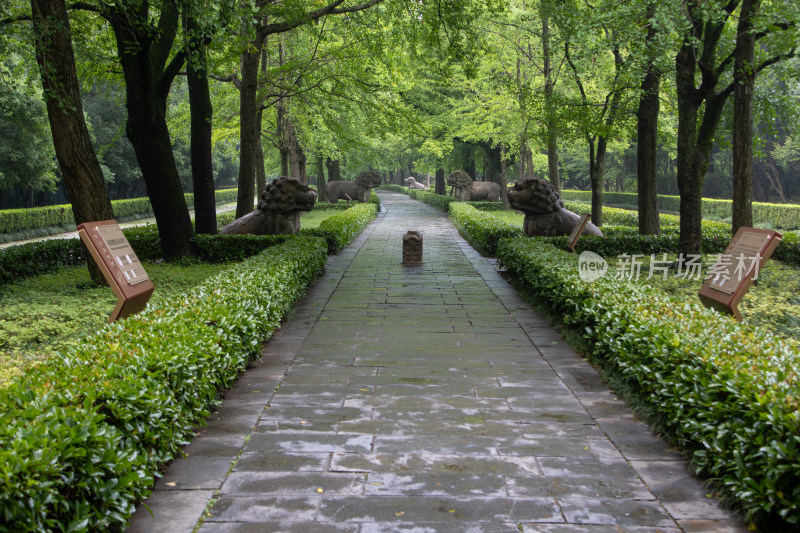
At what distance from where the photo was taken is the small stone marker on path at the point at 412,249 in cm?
1266

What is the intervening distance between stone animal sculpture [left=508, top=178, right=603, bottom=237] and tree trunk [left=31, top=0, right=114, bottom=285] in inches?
333

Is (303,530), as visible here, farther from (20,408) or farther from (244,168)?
(244,168)

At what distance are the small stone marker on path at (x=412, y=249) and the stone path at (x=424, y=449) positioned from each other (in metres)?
5.55

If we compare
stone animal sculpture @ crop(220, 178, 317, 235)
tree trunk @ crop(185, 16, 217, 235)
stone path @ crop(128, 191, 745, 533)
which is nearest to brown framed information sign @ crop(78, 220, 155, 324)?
stone path @ crop(128, 191, 745, 533)

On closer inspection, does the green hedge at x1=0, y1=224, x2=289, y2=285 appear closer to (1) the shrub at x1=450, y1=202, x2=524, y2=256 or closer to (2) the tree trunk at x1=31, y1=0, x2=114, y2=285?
(2) the tree trunk at x1=31, y1=0, x2=114, y2=285

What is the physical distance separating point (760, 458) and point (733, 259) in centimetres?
349

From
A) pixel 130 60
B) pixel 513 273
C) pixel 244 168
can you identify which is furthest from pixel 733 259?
pixel 244 168

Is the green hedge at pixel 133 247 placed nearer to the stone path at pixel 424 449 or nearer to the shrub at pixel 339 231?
the shrub at pixel 339 231

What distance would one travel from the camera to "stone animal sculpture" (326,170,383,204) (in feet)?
113

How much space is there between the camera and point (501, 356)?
6.29 m

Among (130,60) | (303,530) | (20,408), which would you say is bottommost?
(303,530)

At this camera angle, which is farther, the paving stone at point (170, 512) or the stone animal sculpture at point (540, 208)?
the stone animal sculpture at point (540, 208)

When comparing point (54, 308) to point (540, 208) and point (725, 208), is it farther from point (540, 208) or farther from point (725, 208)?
point (725, 208)

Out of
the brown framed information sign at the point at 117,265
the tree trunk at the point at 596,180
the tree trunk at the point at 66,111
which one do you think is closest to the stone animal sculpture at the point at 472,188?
the tree trunk at the point at 596,180
